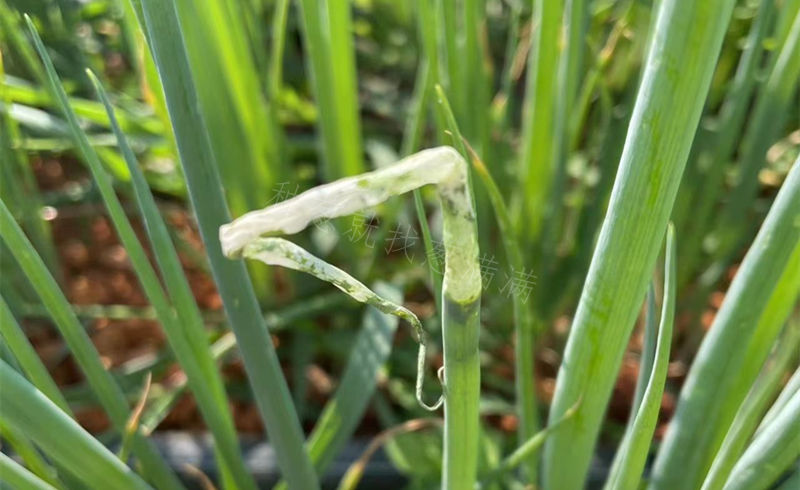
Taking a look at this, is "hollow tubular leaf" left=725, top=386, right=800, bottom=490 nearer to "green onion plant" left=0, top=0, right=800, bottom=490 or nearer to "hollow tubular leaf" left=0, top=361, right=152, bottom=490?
"green onion plant" left=0, top=0, right=800, bottom=490

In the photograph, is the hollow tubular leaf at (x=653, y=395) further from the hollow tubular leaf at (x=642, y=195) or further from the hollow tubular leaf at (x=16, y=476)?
the hollow tubular leaf at (x=16, y=476)

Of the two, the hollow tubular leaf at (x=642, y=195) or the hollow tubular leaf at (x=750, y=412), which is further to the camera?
the hollow tubular leaf at (x=750, y=412)

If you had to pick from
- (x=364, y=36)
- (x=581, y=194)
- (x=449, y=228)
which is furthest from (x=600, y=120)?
(x=449, y=228)

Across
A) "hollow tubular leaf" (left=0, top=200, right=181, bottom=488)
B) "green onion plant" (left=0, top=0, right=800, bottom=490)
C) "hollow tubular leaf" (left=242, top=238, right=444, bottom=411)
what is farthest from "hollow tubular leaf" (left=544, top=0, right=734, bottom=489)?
"hollow tubular leaf" (left=0, top=200, right=181, bottom=488)

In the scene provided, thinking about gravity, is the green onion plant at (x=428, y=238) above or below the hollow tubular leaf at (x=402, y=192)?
below

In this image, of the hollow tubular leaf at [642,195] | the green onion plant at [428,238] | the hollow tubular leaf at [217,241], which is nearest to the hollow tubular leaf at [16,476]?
the green onion plant at [428,238]

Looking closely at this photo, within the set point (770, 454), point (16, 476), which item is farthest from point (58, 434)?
point (770, 454)

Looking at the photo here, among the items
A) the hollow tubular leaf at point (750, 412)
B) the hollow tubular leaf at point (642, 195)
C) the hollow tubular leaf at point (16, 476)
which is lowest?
the hollow tubular leaf at point (750, 412)

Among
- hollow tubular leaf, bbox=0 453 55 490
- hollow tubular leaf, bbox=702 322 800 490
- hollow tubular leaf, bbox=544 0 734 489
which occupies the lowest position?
hollow tubular leaf, bbox=702 322 800 490

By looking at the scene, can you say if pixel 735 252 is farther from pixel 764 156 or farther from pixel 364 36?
pixel 364 36
